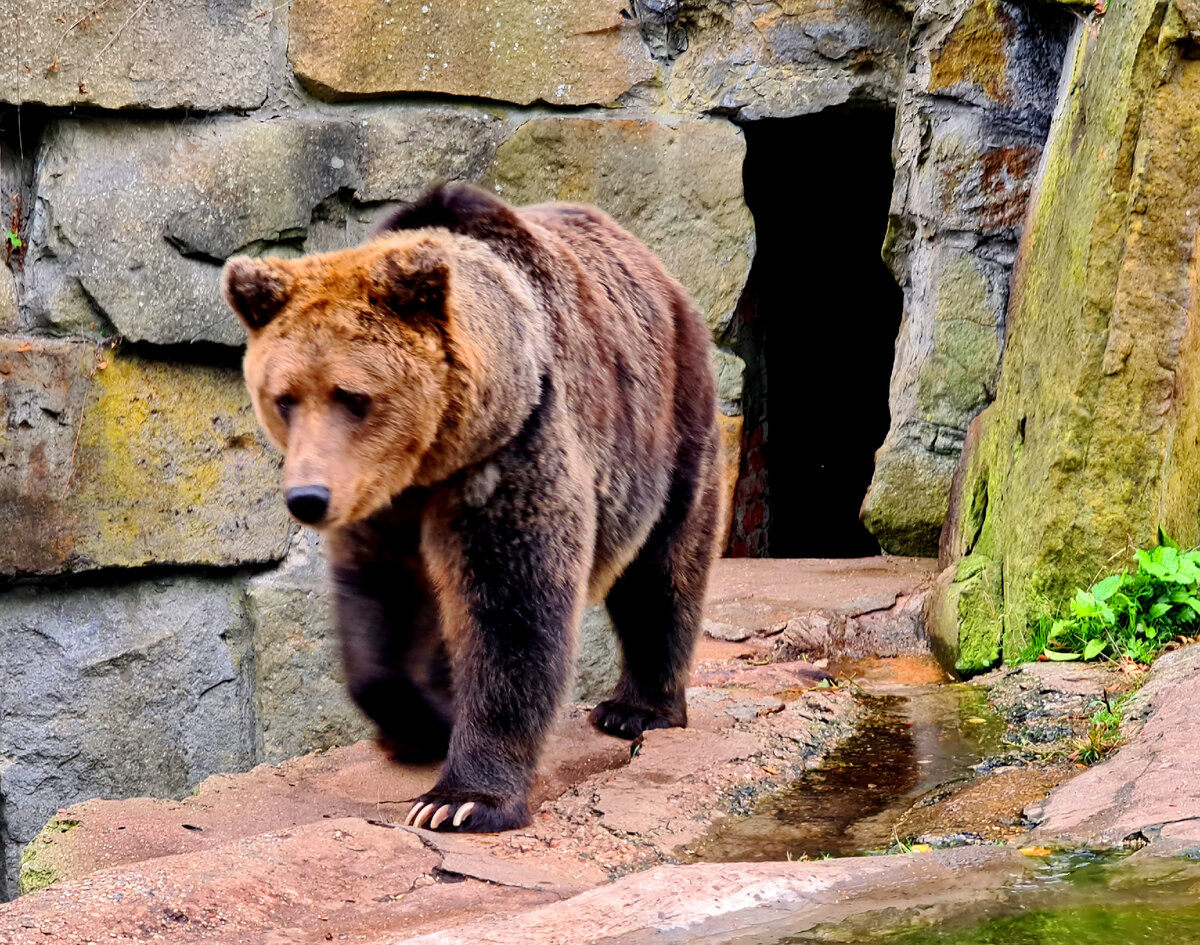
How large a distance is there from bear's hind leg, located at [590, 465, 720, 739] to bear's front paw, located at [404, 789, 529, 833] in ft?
3.47

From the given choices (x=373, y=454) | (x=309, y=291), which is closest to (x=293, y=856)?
(x=373, y=454)

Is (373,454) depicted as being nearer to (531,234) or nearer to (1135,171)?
(531,234)

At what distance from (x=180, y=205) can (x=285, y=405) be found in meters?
2.06

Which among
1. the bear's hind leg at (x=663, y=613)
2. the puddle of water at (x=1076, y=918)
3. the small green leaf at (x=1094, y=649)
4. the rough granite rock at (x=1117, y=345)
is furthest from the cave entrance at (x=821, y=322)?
the puddle of water at (x=1076, y=918)

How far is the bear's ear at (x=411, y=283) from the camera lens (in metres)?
3.51

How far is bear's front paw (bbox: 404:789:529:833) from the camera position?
358 cm

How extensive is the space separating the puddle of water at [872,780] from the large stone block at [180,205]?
105 inches

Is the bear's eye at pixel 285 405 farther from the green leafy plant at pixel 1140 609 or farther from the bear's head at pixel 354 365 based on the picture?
the green leafy plant at pixel 1140 609

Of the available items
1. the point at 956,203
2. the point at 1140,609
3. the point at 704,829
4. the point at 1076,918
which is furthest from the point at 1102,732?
the point at 956,203

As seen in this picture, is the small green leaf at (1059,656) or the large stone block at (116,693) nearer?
the small green leaf at (1059,656)

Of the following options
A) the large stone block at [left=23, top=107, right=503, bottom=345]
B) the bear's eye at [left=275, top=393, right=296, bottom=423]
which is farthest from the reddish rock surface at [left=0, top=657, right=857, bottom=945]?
the large stone block at [left=23, top=107, right=503, bottom=345]

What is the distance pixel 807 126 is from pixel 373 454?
5689 mm

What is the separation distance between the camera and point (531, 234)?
4078 millimetres

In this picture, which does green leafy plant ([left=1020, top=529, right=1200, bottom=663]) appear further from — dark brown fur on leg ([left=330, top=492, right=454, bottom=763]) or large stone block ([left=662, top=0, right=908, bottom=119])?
large stone block ([left=662, top=0, right=908, bottom=119])
